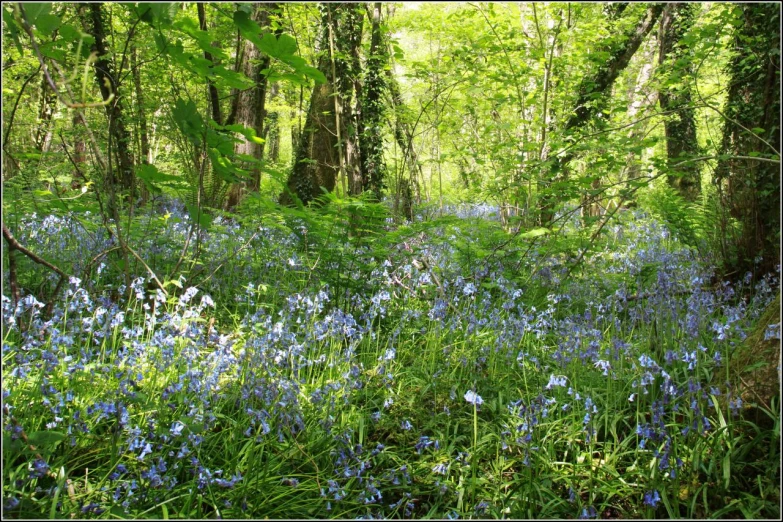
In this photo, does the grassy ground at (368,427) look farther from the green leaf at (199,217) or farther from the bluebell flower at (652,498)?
the green leaf at (199,217)

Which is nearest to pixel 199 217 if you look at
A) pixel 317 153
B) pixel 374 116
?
pixel 374 116

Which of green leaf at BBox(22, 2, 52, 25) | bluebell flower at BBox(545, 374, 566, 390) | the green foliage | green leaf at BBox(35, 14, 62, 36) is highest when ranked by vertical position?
green leaf at BBox(35, 14, 62, 36)

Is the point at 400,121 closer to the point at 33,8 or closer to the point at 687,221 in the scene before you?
the point at 687,221

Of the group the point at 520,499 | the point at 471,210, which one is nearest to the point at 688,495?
the point at 520,499

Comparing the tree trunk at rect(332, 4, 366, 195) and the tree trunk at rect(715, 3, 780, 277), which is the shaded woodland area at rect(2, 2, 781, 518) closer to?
the tree trunk at rect(715, 3, 780, 277)

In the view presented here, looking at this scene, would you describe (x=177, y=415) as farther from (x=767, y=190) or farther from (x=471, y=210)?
(x=471, y=210)

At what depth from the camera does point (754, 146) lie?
4.10 metres

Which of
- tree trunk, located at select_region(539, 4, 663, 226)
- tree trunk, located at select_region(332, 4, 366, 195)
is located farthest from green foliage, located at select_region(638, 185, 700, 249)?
tree trunk, located at select_region(332, 4, 366, 195)

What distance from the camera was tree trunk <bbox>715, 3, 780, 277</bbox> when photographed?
3770 mm

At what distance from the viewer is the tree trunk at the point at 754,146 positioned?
377 cm

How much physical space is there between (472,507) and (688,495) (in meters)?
0.87

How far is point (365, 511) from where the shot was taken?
210 cm

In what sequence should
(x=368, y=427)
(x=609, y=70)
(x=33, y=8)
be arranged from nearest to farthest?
(x=33, y=8) → (x=368, y=427) → (x=609, y=70)

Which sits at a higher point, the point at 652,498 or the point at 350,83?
the point at 350,83
